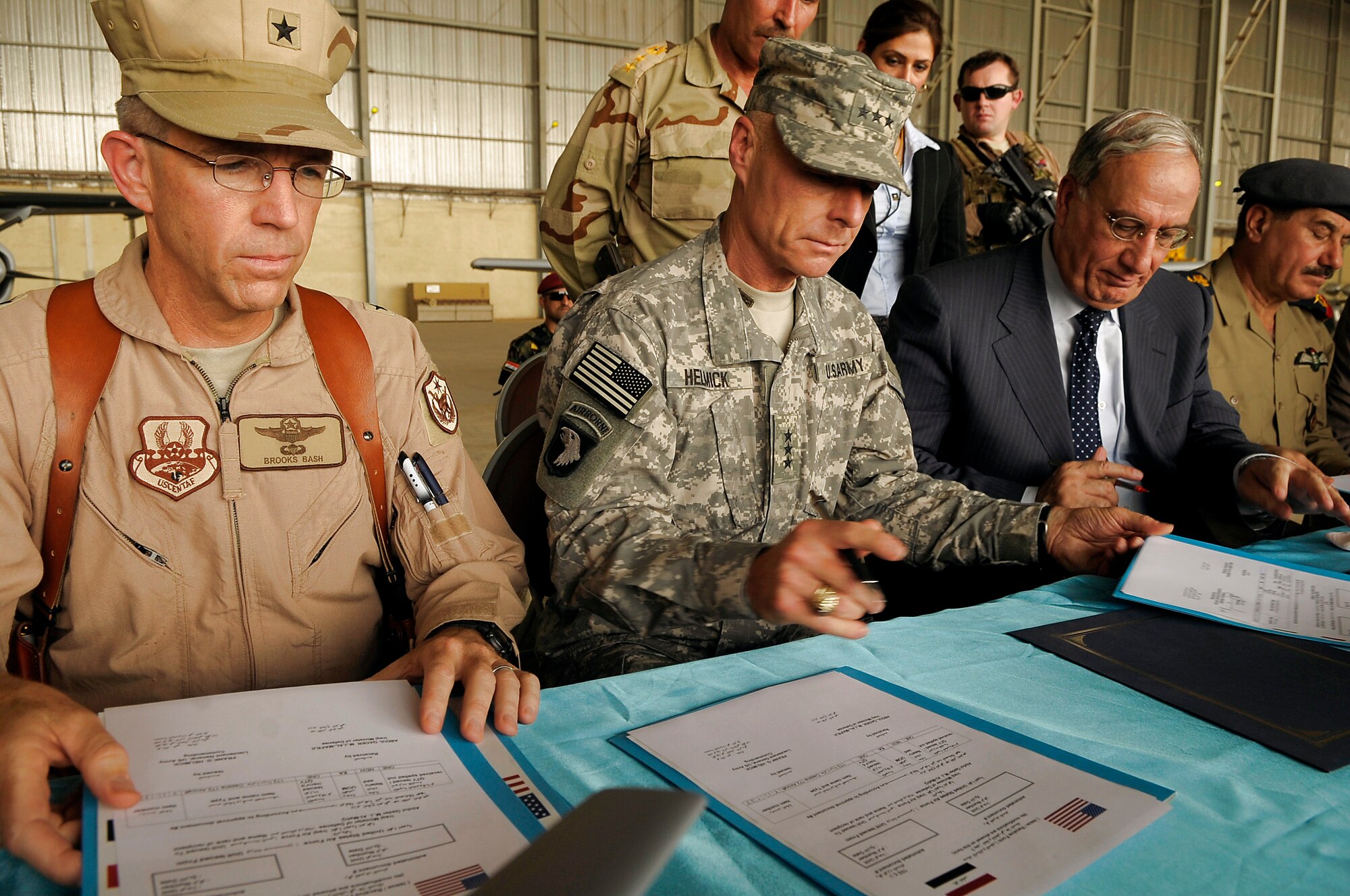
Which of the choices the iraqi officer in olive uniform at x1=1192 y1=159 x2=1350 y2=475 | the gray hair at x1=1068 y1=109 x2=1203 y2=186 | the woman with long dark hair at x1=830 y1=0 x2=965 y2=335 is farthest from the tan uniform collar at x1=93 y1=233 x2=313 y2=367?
the iraqi officer in olive uniform at x1=1192 y1=159 x2=1350 y2=475

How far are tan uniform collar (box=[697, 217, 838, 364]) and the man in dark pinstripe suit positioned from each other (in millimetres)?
477

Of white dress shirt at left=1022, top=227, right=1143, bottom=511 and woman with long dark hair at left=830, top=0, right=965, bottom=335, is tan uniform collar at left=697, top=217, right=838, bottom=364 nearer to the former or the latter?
white dress shirt at left=1022, top=227, right=1143, bottom=511

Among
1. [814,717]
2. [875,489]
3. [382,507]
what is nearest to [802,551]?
[814,717]

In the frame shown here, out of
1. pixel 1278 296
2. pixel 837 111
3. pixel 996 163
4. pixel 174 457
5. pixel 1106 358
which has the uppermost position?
pixel 996 163

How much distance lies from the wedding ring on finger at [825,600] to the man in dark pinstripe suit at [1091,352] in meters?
1.12

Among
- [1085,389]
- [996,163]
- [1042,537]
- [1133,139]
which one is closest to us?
[1042,537]

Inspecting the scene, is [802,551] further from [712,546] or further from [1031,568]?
[1031,568]

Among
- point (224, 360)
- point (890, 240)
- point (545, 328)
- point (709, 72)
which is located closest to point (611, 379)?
point (224, 360)

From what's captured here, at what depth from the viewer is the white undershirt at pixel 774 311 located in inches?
65.3

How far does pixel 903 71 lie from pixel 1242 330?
132 cm

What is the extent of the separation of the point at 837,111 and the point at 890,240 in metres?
1.51

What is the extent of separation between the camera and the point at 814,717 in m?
0.94

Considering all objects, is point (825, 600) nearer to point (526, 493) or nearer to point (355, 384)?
point (355, 384)

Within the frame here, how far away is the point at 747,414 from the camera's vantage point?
1584mm
